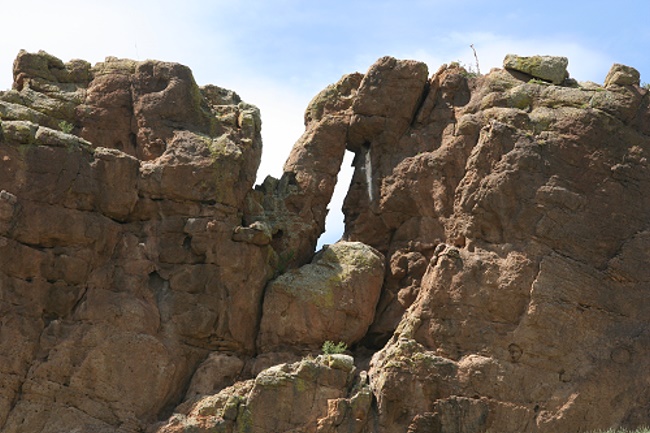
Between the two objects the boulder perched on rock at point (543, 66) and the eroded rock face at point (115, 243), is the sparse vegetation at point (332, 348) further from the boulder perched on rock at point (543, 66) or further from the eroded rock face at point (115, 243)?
the boulder perched on rock at point (543, 66)

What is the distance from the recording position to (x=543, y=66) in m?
31.7

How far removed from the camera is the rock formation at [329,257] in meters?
28.0

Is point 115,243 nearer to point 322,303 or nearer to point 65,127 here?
point 65,127

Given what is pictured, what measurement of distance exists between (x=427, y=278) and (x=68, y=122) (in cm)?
1037

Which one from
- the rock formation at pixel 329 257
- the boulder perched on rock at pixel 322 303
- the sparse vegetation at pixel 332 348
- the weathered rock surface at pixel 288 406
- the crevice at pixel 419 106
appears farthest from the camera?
the crevice at pixel 419 106

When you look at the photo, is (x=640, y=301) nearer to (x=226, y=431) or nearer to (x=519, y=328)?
(x=519, y=328)

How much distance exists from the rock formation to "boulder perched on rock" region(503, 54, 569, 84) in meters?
0.05

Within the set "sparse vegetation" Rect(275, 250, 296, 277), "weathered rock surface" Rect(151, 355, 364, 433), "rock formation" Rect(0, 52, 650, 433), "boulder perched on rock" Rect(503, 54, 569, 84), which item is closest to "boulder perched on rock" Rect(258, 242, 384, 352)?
"rock formation" Rect(0, 52, 650, 433)

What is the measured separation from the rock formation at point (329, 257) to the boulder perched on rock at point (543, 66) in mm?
54

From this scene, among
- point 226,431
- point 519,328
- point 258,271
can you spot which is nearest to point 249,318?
point 258,271

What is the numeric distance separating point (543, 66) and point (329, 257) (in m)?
7.81

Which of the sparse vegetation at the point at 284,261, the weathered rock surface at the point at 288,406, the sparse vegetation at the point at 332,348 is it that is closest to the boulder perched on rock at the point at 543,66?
the sparse vegetation at the point at 284,261

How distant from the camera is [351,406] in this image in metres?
27.8

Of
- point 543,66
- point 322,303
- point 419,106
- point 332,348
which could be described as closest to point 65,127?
point 322,303
